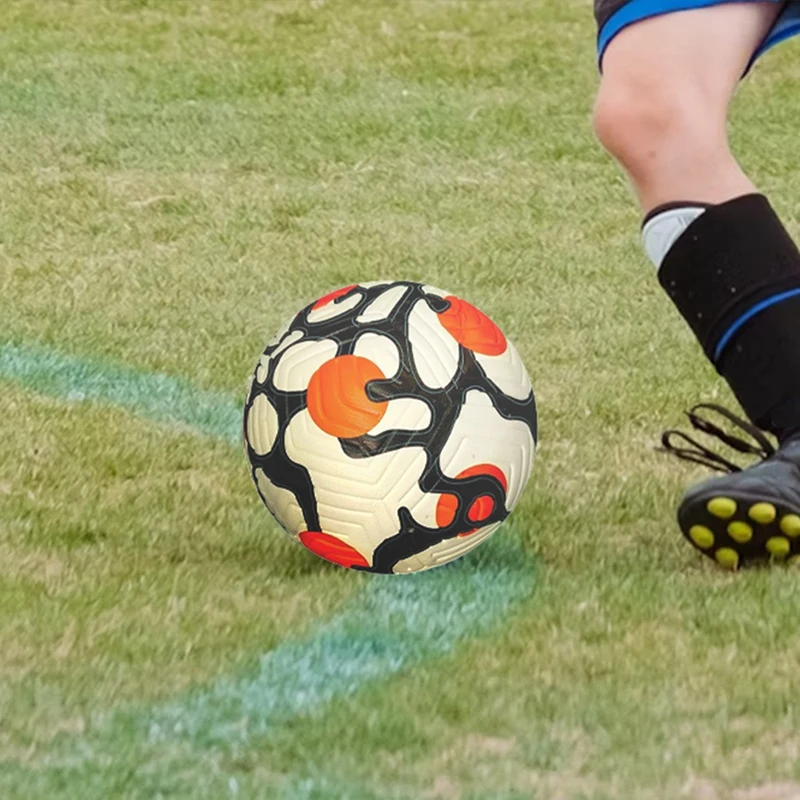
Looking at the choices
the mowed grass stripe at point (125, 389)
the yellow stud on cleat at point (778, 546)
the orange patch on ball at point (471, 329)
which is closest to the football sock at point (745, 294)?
the yellow stud on cleat at point (778, 546)

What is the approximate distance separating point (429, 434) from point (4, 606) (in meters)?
0.72

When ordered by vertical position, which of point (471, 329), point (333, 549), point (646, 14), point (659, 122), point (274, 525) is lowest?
point (274, 525)

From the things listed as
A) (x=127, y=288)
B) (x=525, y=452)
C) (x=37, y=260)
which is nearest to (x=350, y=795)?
(x=525, y=452)

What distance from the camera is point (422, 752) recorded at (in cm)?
201

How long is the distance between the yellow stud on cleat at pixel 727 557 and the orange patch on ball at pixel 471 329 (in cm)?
51

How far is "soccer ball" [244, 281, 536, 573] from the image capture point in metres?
2.64

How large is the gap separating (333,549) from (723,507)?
635 mm

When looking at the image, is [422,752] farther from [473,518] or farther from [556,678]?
[473,518]

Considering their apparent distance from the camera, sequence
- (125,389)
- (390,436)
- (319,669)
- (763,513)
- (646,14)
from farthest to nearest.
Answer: (125,389) → (646,14) → (390,436) → (763,513) → (319,669)

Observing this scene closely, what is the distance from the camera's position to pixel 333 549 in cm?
268

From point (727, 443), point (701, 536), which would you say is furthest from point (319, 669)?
point (727, 443)

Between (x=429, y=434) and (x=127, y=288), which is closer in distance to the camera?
(x=429, y=434)

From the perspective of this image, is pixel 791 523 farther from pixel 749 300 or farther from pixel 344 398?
pixel 344 398

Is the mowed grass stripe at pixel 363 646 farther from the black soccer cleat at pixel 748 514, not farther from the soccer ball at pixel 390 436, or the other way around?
the black soccer cleat at pixel 748 514
